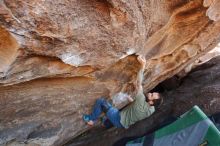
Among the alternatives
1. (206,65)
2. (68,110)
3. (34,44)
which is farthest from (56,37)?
(206,65)

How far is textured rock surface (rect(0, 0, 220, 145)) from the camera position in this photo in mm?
3484

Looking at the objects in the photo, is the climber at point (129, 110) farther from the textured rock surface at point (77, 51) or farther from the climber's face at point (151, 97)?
the textured rock surface at point (77, 51)

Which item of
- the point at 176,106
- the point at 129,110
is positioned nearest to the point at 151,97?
the point at 129,110

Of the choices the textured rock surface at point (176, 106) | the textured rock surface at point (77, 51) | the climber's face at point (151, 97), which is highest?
the textured rock surface at point (77, 51)

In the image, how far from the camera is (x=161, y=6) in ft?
15.3

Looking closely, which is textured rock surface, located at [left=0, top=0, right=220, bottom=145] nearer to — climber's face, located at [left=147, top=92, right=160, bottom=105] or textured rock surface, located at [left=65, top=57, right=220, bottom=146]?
climber's face, located at [left=147, top=92, right=160, bottom=105]

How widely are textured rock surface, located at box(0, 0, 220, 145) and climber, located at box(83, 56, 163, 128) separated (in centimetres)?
16

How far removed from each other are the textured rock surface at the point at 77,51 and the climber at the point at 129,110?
0.16 m

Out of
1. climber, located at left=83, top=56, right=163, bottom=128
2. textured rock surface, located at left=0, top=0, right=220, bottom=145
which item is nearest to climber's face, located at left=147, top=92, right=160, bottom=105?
climber, located at left=83, top=56, right=163, bottom=128

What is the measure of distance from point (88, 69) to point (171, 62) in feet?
8.04

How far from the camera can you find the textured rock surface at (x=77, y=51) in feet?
11.4

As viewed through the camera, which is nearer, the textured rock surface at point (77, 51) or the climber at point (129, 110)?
the textured rock surface at point (77, 51)

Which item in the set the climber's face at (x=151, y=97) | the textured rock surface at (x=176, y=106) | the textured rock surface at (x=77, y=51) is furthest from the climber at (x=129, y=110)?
the textured rock surface at (x=176, y=106)

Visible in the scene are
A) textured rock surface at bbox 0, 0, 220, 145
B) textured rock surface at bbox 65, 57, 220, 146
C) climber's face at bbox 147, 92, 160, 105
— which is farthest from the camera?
textured rock surface at bbox 65, 57, 220, 146
